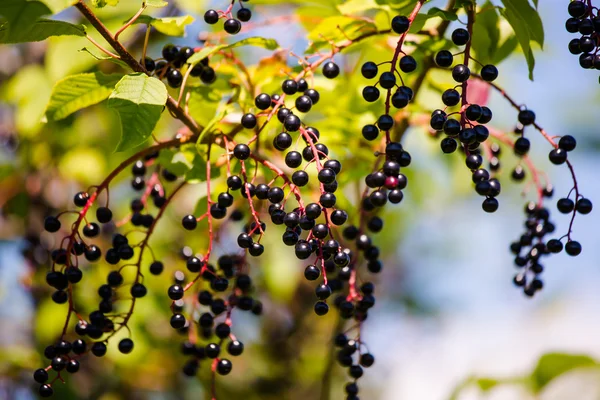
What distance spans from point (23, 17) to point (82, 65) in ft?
3.92

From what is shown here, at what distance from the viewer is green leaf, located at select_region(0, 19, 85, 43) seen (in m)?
1.29

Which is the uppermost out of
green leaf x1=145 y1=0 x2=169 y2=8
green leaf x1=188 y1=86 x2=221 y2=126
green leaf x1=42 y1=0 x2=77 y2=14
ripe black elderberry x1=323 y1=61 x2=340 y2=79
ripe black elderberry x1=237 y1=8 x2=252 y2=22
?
green leaf x1=42 y1=0 x2=77 y2=14

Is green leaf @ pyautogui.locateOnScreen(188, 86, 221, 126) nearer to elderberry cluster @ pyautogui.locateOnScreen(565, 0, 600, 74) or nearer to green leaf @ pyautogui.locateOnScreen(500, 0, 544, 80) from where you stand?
green leaf @ pyautogui.locateOnScreen(500, 0, 544, 80)

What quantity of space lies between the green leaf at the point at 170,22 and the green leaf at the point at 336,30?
32cm

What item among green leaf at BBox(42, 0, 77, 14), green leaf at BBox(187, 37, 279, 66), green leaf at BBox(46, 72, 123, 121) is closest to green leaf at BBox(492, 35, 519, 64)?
green leaf at BBox(187, 37, 279, 66)

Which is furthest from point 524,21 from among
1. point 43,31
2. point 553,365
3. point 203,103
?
point 553,365

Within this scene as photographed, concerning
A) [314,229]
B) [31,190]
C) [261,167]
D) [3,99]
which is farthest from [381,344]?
[314,229]

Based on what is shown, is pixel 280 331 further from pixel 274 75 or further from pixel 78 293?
pixel 274 75

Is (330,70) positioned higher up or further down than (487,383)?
higher up

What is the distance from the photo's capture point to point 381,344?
16.3 feet

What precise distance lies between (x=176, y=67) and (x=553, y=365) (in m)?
1.65

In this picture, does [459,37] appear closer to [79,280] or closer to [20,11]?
[20,11]

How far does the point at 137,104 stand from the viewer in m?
1.32

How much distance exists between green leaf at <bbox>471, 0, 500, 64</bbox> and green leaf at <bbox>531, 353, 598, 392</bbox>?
3.66 ft
